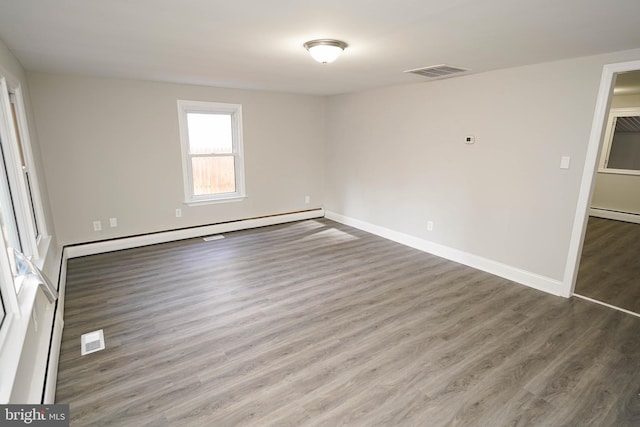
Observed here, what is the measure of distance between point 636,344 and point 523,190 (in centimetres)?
160

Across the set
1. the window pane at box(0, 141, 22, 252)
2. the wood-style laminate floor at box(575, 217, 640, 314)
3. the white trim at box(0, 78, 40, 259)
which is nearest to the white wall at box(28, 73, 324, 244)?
the white trim at box(0, 78, 40, 259)

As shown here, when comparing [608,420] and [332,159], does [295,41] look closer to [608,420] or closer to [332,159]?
[608,420]

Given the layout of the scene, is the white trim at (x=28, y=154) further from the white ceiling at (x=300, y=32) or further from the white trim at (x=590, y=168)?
the white trim at (x=590, y=168)

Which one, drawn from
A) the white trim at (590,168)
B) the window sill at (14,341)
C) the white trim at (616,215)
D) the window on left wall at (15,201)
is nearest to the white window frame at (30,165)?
the window on left wall at (15,201)

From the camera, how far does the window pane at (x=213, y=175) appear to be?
5.10 m

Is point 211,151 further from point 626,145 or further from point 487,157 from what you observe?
point 626,145

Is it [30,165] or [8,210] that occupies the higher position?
[30,165]

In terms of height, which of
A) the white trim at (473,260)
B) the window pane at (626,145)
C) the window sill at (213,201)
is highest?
the window pane at (626,145)

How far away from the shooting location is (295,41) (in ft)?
8.15

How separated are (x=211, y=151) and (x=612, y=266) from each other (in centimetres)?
568

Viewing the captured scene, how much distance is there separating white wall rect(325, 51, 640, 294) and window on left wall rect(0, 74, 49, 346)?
165 inches

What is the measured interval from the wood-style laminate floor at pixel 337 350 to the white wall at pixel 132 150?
895mm

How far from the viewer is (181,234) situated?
497cm

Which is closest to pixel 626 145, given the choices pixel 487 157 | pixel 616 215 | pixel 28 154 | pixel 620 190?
pixel 620 190
